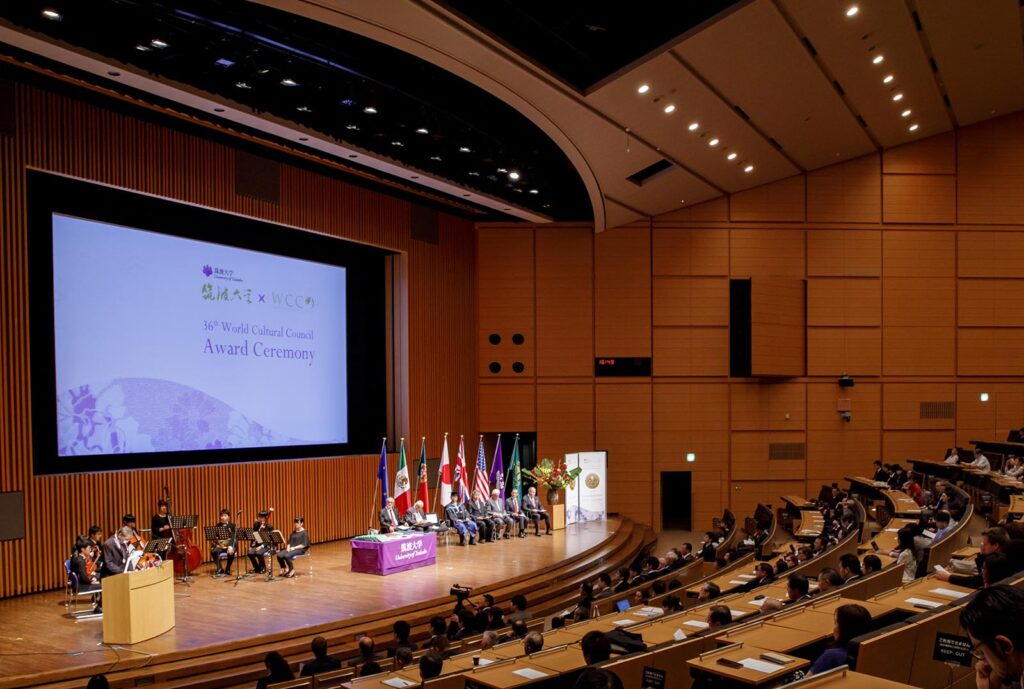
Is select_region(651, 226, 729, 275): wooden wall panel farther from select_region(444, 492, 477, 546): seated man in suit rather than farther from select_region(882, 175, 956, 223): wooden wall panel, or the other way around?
select_region(444, 492, 477, 546): seated man in suit

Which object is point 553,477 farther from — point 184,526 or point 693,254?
point 184,526

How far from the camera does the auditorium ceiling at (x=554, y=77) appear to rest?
28.7 ft

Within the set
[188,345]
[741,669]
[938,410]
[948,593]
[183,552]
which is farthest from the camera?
[938,410]

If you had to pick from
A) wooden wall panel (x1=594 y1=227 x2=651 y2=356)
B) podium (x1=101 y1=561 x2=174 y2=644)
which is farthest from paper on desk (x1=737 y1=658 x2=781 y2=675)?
wooden wall panel (x1=594 y1=227 x2=651 y2=356)

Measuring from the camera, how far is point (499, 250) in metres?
17.4

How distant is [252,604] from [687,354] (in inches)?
428

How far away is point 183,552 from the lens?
10570mm

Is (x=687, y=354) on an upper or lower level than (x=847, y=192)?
lower

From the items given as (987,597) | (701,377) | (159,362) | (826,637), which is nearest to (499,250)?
(701,377)

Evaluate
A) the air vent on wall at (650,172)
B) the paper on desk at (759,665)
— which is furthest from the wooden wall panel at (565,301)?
the paper on desk at (759,665)

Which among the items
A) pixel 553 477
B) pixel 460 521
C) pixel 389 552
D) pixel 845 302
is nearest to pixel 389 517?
pixel 389 552

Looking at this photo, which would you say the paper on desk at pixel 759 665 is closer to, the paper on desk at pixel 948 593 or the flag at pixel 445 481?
the paper on desk at pixel 948 593

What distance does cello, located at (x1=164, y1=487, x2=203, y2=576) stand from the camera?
10594 millimetres

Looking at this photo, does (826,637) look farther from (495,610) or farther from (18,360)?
(18,360)
